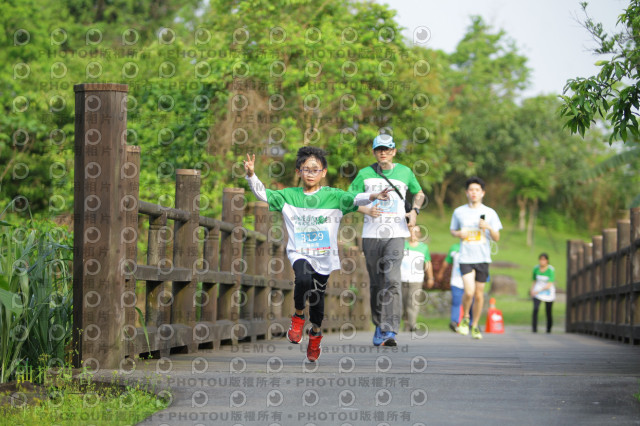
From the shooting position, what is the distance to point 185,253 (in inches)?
301

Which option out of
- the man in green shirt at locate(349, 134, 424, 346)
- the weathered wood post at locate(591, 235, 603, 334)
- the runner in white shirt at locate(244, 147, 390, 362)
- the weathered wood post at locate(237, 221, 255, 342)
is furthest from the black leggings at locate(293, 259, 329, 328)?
the weathered wood post at locate(591, 235, 603, 334)

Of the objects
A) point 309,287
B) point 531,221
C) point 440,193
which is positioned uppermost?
point 440,193

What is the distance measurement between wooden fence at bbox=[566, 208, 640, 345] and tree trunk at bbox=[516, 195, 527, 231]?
38.4 metres

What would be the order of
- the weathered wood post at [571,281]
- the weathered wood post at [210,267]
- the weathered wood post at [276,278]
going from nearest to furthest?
the weathered wood post at [210,267] < the weathered wood post at [276,278] < the weathered wood post at [571,281]

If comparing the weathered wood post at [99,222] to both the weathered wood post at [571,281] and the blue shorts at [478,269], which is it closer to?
the blue shorts at [478,269]

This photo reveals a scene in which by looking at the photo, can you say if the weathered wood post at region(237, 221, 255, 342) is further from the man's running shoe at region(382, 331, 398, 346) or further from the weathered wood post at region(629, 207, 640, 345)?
the weathered wood post at region(629, 207, 640, 345)

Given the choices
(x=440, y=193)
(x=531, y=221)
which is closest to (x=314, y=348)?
(x=531, y=221)

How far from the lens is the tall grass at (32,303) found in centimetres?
553

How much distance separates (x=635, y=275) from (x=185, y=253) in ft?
17.5

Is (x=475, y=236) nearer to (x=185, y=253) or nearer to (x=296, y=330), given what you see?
(x=296, y=330)

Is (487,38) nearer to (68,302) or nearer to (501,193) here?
(501,193)

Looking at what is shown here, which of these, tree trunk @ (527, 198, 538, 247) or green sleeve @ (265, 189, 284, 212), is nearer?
green sleeve @ (265, 189, 284, 212)

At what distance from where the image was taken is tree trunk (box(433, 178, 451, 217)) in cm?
5878

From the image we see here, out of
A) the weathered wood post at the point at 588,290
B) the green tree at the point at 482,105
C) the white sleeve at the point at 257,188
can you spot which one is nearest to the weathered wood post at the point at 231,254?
the white sleeve at the point at 257,188
